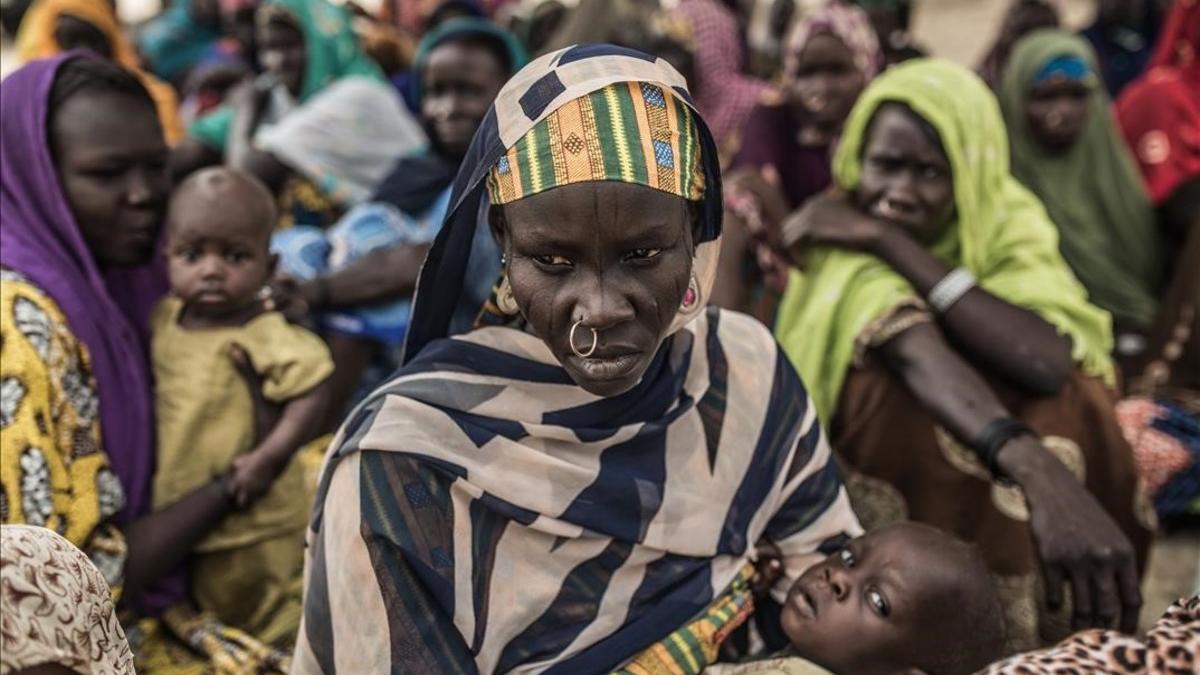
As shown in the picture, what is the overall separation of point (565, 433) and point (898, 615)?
27.5 inches

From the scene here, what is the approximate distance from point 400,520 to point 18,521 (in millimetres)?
753

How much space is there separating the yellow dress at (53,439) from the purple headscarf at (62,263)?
54mm

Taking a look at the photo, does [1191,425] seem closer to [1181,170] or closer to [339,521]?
[1181,170]

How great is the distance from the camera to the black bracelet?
7.97 feet

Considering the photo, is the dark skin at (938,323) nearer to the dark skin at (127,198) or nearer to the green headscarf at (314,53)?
the dark skin at (127,198)

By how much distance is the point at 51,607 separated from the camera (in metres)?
1.24

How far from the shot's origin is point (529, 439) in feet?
5.98

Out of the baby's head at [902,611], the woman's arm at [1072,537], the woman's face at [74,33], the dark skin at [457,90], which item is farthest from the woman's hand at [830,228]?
the woman's face at [74,33]

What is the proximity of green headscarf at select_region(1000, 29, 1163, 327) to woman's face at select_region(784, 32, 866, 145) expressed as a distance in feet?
3.48

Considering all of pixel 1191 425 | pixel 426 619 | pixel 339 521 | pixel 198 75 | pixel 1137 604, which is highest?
pixel 198 75

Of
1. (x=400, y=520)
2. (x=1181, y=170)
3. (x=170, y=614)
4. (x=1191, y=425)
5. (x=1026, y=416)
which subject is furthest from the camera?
(x=1181, y=170)

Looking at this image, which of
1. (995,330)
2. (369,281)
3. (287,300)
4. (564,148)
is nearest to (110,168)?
(287,300)

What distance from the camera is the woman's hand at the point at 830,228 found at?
292 cm

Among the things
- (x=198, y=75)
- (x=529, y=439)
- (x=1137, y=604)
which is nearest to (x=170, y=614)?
(x=529, y=439)
